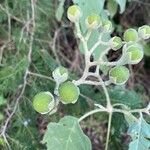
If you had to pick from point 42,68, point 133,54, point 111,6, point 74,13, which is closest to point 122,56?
point 133,54

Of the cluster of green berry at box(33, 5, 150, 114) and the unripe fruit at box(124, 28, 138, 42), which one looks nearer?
the cluster of green berry at box(33, 5, 150, 114)

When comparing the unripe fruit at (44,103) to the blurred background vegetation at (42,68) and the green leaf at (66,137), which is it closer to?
the green leaf at (66,137)

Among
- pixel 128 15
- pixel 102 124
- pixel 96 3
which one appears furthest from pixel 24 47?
pixel 128 15

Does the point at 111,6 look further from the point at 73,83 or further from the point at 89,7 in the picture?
the point at 73,83

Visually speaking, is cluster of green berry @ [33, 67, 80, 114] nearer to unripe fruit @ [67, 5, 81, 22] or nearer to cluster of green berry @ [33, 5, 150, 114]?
cluster of green berry @ [33, 5, 150, 114]

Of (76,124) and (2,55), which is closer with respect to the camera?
(76,124)

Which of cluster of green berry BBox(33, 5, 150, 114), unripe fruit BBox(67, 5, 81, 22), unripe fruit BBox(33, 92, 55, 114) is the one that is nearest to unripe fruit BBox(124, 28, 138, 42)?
cluster of green berry BBox(33, 5, 150, 114)

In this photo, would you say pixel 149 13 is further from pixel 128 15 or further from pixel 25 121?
pixel 25 121
